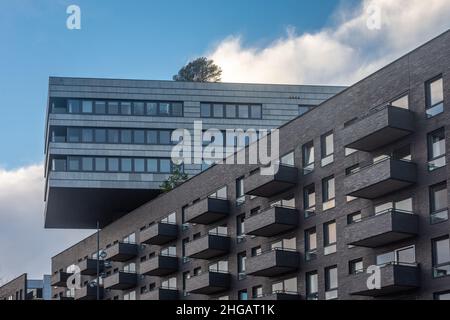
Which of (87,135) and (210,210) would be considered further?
(87,135)

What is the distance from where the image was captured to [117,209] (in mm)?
→ 90750

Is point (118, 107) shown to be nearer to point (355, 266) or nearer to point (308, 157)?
point (308, 157)

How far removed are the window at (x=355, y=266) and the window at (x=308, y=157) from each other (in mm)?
7015

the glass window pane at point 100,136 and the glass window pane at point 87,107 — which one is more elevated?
the glass window pane at point 87,107

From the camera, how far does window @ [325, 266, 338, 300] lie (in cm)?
4687

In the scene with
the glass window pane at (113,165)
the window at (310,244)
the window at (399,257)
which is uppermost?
the glass window pane at (113,165)

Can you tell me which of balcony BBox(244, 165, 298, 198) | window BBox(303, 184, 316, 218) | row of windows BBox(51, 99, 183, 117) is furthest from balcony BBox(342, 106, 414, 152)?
row of windows BBox(51, 99, 183, 117)

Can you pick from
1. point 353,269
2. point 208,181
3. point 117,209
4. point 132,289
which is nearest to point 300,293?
point 353,269

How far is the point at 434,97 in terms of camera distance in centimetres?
4044

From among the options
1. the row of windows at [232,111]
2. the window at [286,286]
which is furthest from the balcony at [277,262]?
the row of windows at [232,111]

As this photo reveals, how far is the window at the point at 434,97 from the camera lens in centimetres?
3991

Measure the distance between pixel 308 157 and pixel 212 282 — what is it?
1241 centimetres

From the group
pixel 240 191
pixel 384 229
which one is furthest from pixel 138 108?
pixel 384 229

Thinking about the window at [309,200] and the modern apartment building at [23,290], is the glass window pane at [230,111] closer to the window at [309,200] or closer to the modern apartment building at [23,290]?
the window at [309,200]
